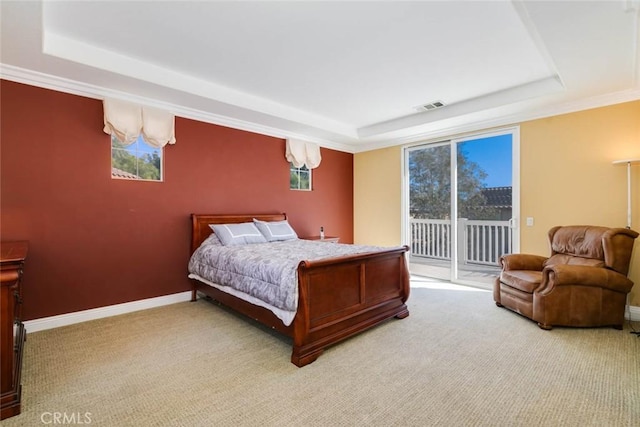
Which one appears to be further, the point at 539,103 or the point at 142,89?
the point at 539,103

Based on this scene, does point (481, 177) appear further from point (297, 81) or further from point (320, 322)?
point (320, 322)

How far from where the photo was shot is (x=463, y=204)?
16.6 feet

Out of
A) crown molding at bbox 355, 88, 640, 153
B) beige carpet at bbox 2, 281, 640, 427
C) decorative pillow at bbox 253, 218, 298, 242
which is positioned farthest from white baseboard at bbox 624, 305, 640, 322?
decorative pillow at bbox 253, 218, 298, 242

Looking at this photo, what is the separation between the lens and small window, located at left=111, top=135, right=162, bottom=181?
3.61 m

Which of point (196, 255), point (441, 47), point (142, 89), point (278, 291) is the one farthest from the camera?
point (196, 255)

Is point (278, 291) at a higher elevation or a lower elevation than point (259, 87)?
lower

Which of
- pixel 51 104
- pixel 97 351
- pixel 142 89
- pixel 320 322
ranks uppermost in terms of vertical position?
pixel 142 89

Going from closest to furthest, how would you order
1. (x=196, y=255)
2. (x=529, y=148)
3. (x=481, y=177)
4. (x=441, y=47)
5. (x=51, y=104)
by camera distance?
1. (x=441, y=47)
2. (x=51, y=104)
3. (x=196, y=255)
4. (x=529, y=148)
5. (x=481, y=177)

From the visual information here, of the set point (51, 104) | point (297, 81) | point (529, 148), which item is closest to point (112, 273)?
point (51, 104)

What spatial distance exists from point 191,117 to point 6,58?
179cm

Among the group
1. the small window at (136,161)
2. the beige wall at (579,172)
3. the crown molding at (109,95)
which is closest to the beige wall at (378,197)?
the crown molding at (109,95)

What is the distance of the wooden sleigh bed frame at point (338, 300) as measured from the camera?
2479 millimetres

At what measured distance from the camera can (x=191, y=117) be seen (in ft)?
13.7

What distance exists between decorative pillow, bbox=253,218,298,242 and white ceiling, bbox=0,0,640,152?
5.20ft
